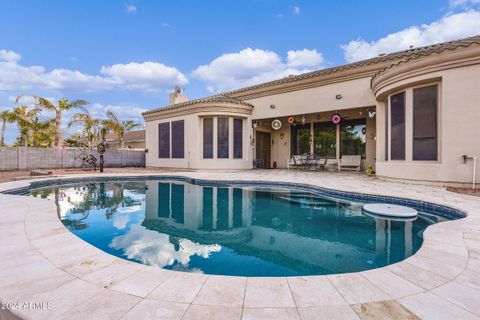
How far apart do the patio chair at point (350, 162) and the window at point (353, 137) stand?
1.19 feet

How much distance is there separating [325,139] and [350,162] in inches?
75.4

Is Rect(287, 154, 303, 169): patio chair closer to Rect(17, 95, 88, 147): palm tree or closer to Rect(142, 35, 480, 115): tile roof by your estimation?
A: Rect(142, 35, 480, 115): tile roof

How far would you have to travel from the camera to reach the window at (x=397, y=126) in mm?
7527

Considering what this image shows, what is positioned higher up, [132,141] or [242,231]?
[132,141]

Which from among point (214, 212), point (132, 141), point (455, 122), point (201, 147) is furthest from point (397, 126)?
point (132, 141)

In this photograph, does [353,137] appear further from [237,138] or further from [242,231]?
[242,231]

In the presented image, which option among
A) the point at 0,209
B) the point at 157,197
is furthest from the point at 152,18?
the point at 0,209

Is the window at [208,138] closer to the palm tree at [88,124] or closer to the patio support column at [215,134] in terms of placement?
the patio support column at [215,134]

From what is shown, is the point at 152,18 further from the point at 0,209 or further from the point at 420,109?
the point at 420,109

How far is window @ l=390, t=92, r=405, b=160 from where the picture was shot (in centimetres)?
753

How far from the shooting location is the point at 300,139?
46.8 feet

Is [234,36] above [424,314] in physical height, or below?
above

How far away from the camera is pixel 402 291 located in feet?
5.96

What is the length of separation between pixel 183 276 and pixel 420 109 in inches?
324
